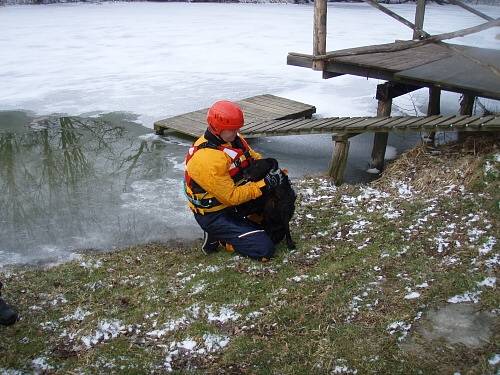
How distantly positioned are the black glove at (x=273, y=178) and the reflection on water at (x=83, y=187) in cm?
134

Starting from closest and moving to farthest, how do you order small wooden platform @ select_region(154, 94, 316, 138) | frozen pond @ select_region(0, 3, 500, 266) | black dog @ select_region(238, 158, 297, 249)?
black dog @ select_region(238, 158, 297, 249) → frozen pond @ select_region(0, 3, 500, 266) → small wooden platform @ select_region(154, 94, 316, 138)

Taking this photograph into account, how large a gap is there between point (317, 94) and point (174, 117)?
355 centimetres

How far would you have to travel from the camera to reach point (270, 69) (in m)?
13.3

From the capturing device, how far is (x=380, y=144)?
277 inches

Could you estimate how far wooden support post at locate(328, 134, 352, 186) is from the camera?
630cm

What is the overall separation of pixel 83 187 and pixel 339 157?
3135 millimetres

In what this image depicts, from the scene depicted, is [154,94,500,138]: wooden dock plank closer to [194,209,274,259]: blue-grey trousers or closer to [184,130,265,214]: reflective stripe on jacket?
[184,130,265,214]: reflective stripe on jacket

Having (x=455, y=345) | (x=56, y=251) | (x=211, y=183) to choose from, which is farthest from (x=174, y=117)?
(x=455, y=345)

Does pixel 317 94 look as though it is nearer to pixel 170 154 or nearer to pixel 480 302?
pixel 170 154

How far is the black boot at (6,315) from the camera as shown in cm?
362

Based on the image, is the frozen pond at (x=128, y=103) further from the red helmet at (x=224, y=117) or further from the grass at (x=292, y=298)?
the red helmet at (x=224, y=117)

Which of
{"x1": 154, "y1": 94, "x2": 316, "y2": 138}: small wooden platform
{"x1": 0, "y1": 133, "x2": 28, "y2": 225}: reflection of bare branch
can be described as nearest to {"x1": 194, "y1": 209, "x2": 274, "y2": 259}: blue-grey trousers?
{"x1": 0, "y1": 133, "x2": 28, "y2": 225}: reflection of bare branch

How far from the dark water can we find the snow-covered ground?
1084 mm

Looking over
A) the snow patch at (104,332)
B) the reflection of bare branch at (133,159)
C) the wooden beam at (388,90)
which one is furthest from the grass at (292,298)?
the wooden beam at (388,90)
